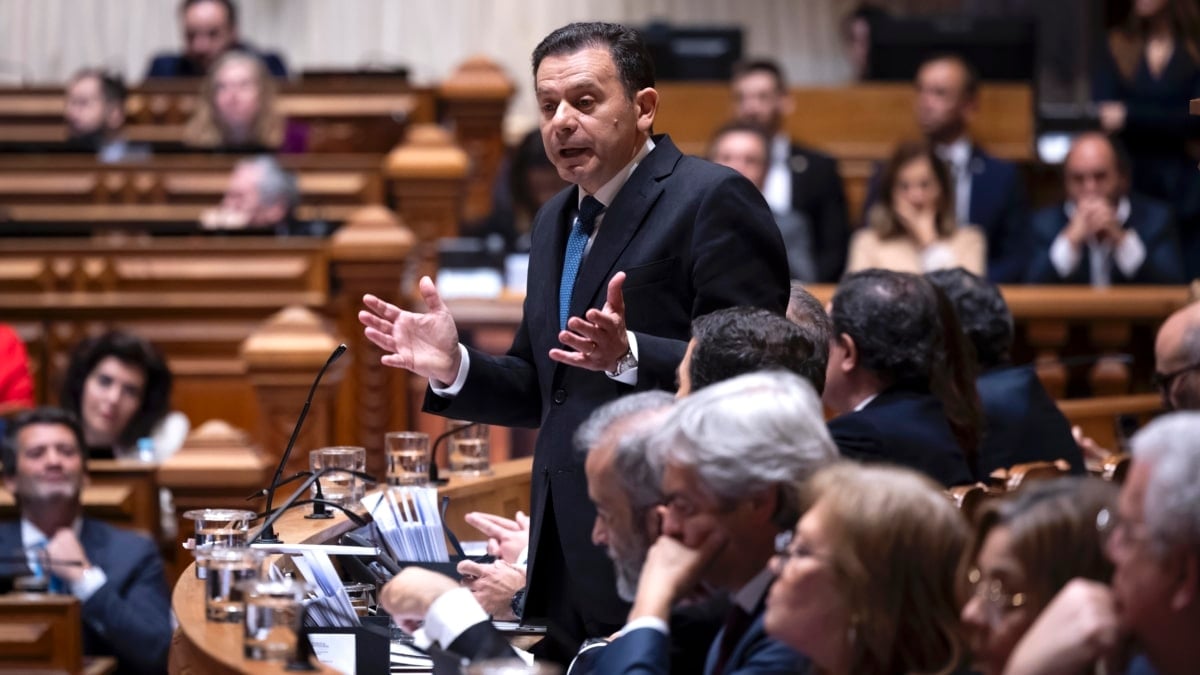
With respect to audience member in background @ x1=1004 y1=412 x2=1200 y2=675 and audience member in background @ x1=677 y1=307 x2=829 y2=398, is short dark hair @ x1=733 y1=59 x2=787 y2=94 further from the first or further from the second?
audience member in background @ x1=1004 y1=412 x2=1200 y2=675

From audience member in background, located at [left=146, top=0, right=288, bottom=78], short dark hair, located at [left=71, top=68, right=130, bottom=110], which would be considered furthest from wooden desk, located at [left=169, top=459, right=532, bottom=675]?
audience member in background, located at [left=146, top=0, right=288, bottom=78]

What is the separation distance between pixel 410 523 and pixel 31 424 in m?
1.89

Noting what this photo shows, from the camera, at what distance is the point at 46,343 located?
19.3 feet

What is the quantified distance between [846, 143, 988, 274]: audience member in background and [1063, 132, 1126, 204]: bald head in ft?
1.23

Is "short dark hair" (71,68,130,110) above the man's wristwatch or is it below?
above

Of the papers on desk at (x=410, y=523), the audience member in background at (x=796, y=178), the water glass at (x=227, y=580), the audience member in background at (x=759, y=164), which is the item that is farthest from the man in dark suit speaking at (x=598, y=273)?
the audience member in background at (x=796, y=178)

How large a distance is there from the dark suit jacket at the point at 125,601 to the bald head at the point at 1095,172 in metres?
3.27

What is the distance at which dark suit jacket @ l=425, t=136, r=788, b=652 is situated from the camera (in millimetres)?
2744

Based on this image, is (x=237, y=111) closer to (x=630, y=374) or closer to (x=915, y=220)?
(x=915, y=220)

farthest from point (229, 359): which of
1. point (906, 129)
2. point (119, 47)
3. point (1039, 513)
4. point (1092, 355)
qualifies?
point (119, 47)

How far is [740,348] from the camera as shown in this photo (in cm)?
250

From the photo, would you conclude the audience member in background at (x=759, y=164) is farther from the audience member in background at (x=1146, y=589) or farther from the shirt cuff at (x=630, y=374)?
the audience member in background at (x=1146, y=589)

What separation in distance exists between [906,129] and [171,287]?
322 cm

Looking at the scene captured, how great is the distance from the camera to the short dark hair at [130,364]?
17.6 ft
